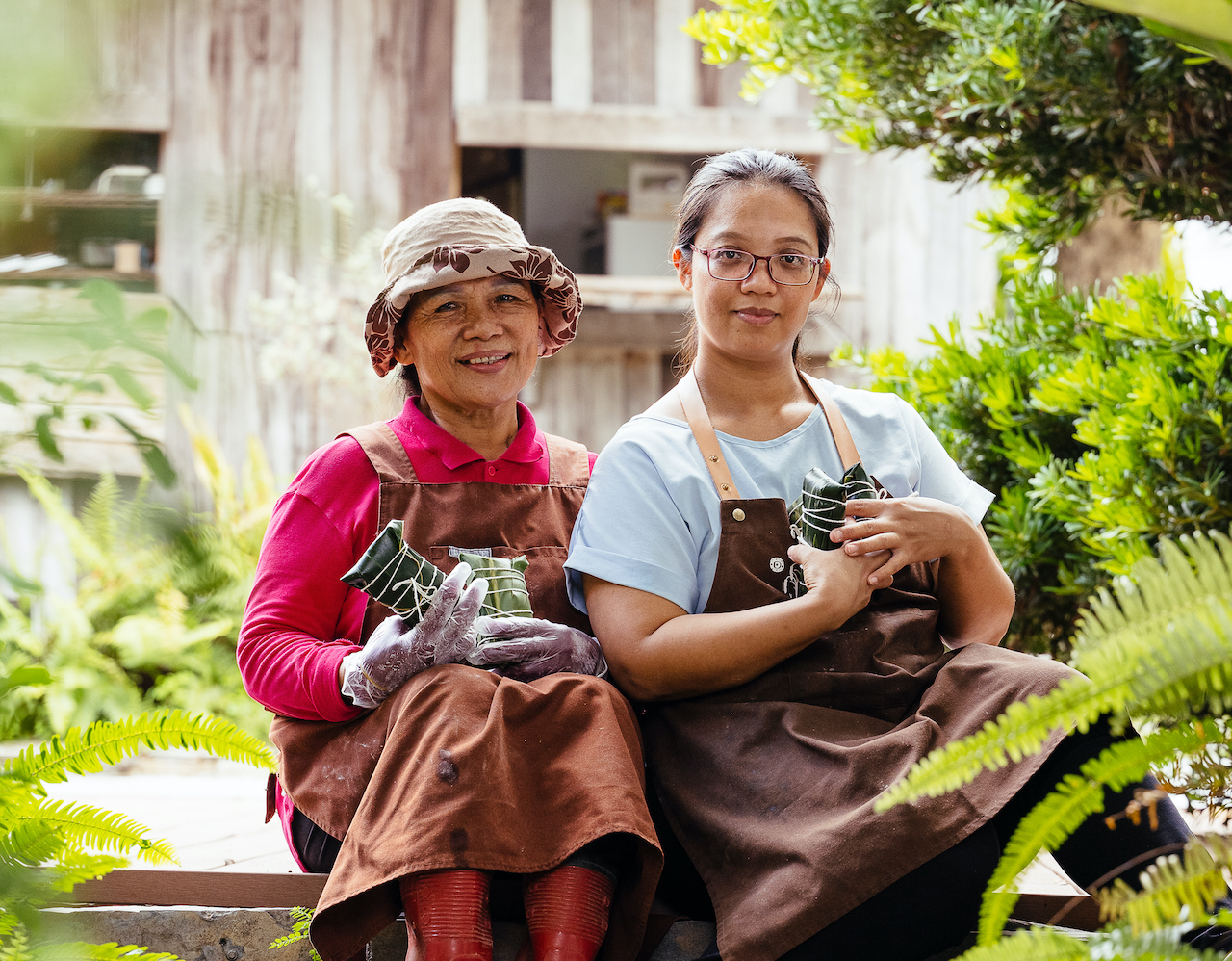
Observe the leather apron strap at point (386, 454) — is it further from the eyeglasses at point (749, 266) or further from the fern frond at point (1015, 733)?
the fern frond at point (1015, 733)

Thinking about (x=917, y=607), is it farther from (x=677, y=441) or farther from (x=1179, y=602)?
(x=1179, y=602)

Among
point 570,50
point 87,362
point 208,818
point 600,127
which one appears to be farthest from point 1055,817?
point 570,50

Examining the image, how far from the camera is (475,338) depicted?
1.69 meters

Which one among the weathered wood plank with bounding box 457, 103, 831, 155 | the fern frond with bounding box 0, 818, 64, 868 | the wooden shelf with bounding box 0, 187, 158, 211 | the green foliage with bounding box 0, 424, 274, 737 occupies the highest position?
the weathered wood plank with bounding box 457, 103, 831, 155

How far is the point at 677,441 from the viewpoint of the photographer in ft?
5.41

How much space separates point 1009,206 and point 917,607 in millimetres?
1491

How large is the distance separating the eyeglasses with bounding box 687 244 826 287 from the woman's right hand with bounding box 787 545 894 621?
44cm

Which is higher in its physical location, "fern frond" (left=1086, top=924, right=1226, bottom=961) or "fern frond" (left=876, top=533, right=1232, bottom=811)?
"fern frond" (left=876, top=533, right=1232, bottom=811)

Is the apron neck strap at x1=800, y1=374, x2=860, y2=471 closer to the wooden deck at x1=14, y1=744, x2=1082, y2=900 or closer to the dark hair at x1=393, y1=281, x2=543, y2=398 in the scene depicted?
the dark hair at x1=393, y1=281, x2=543, y2=398

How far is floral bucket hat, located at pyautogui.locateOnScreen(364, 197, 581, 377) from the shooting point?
65.5 inches

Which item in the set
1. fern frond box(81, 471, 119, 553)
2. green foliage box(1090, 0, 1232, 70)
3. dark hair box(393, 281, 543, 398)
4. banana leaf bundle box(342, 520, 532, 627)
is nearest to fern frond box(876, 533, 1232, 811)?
green foliage box(1090, 0, 1232, 70)

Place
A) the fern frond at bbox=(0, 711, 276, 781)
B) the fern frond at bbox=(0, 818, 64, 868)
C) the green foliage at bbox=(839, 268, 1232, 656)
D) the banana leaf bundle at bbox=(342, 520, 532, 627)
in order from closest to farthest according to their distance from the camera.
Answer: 1. the fern frond at bbox=(0, 818, 64, 868)
2. the fern frond at bbox=(0, 711, 276, 781)
3. the banana leaf bundle at bbox=(342, 520, 532, 627)
4. the green foliage at bbox=(839, 268, 1232, 656)

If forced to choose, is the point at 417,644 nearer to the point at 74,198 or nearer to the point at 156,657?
the point at 74,198

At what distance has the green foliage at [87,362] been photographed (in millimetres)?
384
